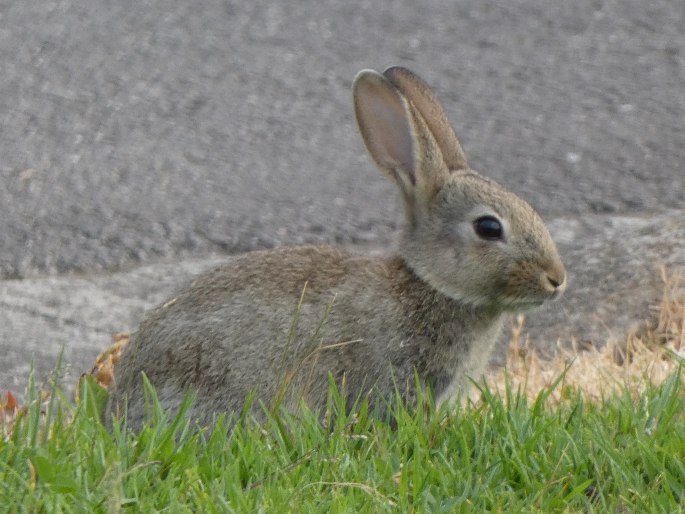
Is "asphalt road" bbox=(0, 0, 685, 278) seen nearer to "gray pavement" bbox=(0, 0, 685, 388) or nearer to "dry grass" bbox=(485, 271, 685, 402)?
"gray pavement" bbox=(0, 0, 685, 388)

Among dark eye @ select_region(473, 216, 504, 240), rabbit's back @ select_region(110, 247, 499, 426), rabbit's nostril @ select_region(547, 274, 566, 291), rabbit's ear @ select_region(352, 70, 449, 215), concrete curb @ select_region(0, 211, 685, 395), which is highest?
rabbit's ear @ select_region(352, 70, 449, 215)

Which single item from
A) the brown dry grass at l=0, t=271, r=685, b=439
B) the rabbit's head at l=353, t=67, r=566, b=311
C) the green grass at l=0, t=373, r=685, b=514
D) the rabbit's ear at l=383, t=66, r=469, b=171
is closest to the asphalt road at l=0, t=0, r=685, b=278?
the brown dry grass at l=0, t=271, r=685, b=439

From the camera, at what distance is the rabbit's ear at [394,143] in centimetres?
434

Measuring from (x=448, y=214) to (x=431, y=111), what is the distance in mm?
414

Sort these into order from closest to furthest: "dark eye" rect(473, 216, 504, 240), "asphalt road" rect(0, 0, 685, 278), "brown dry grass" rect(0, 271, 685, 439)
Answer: "brown dry grass" rect(0, 271, 685, 439)
"dark eye" rect(473, 216, 504, 240)
"asphalt road" rect(0, 0, 685, 278)

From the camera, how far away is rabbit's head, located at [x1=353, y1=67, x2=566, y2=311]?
4.17 metres

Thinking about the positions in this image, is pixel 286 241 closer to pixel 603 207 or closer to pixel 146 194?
pixel 146 194

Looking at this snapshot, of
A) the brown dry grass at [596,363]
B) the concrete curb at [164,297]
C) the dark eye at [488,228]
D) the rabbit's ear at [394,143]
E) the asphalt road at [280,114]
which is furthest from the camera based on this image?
the asphalt road at [280,114]

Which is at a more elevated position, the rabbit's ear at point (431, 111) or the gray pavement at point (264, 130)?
the rabbit's ear at point (431, 111)

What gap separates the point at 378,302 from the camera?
416 centimetres

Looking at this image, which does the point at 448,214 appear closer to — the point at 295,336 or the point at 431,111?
the point at 431,111

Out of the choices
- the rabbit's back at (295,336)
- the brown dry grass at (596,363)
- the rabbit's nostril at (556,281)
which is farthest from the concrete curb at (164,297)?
the rabbit's back at (295,336)

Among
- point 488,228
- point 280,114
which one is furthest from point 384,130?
point 280,114

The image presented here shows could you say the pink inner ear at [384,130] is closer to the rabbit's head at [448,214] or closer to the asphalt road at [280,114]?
the rabbit's head at [448,214]
